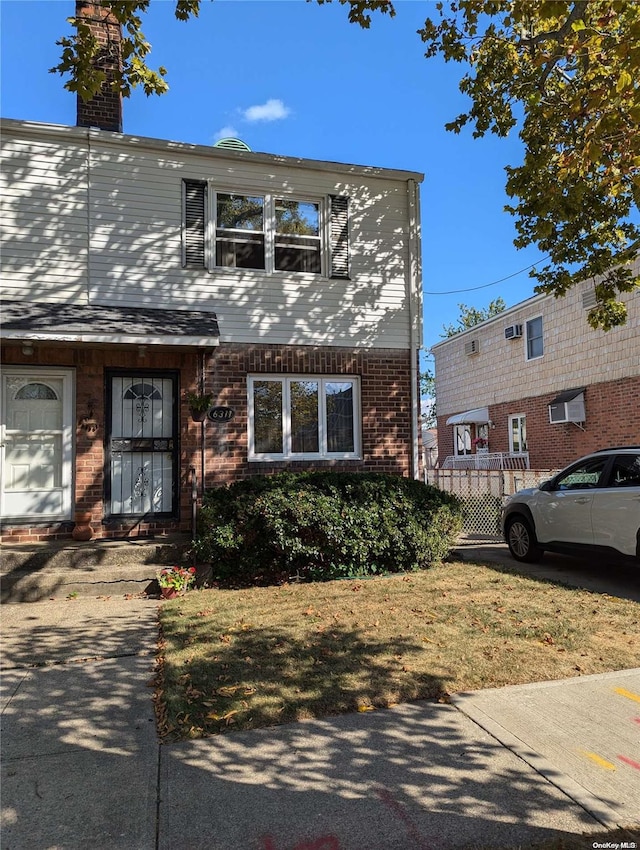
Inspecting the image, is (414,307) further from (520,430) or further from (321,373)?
(520,430)

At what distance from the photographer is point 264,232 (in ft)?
31.0

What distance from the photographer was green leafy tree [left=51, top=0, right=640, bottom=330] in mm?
5363

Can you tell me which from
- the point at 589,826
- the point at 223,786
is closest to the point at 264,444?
the point at 223,786

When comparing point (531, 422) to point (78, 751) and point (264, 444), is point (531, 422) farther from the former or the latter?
point (78, 751)

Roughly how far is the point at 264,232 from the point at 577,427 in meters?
10.5

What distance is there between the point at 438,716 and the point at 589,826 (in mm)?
1178

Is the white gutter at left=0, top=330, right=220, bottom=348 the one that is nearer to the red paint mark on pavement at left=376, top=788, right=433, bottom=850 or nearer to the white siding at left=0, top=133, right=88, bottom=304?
the white siding at left=0, top=133, right=88, bottom=304

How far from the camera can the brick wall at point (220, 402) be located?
828 cm

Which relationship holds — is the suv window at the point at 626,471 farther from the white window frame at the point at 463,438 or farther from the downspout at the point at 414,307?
the white window frame at the point at 463,438

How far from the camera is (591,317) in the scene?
31.9 ft

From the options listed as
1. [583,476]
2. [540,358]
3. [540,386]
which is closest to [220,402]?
[583,476]

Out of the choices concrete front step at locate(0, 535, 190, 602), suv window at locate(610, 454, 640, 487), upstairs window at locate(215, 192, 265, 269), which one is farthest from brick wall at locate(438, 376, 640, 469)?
concrete front step at locate(0, 535, 190, 602)

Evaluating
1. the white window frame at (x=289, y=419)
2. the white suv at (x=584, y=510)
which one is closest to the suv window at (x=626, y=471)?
the white suv at (x=584, y=510)

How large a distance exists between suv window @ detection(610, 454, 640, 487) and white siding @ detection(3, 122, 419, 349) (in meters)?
3.96
